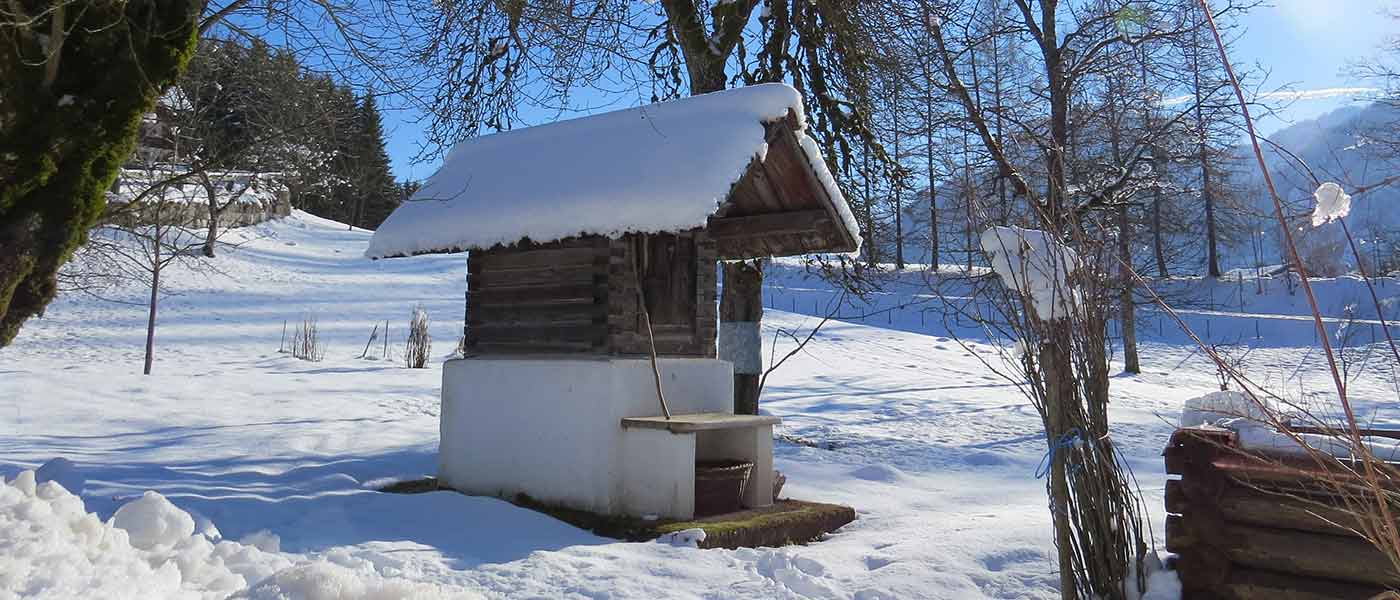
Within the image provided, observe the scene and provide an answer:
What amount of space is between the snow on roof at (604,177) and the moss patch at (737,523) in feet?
6.89

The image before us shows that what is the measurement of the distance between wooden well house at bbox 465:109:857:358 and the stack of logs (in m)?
3.81

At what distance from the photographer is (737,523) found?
22.5ft

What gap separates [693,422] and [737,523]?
80 cm

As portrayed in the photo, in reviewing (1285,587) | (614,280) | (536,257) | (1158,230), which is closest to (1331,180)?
(1285,587)

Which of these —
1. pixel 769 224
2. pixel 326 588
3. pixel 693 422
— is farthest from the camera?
pixel 769 224

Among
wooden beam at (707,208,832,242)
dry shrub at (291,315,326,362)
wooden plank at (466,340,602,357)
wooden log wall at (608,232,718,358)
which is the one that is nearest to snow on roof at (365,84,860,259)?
wooden beam at (707,208,832,242)

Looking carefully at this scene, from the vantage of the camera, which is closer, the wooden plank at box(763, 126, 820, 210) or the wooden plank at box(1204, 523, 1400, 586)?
the wooden plank at box(1204, 523, 1400, 586)

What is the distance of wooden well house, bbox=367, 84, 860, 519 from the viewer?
23.4 feet

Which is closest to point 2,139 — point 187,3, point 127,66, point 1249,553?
point 127,66

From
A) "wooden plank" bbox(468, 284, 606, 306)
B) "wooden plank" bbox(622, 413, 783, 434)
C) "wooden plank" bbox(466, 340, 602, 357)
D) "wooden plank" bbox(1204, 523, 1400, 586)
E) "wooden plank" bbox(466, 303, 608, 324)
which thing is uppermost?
"wooden plank" bbox(468, 284, 606, 306)

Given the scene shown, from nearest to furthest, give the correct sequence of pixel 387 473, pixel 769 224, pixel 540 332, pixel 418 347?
1. pixel 540 332
2. pixel 769 224
3. pixel 387 473
4. pixel 418 347

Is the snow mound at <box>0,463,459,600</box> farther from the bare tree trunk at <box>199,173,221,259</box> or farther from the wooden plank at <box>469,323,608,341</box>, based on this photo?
the wooden plank at <box>469,323,608,341</box>

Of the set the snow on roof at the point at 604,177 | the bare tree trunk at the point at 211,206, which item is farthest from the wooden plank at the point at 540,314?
the bare tree trunk at the point at 211,206

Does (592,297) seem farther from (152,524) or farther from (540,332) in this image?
(152,524)
